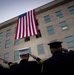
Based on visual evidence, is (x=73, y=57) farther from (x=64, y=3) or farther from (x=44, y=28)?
(x=64, y=3)

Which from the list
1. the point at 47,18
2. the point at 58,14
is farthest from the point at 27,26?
the point at 58,14

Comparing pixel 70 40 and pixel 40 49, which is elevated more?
pixel 70 40

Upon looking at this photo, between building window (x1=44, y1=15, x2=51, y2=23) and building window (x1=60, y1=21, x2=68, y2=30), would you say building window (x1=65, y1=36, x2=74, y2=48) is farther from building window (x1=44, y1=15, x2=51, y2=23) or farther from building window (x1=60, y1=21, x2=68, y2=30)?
building window (x1=44, y1=15, x2=51, y2=23)

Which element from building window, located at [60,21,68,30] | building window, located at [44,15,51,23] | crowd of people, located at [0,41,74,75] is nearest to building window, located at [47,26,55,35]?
building window, located at [44,15,51,23]

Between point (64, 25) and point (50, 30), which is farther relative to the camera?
point (50, 30)

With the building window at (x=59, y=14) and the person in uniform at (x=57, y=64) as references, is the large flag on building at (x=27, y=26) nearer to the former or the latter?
the building window at (x=59, y=14)

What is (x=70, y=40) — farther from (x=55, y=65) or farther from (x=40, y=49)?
(x=55, y=65)

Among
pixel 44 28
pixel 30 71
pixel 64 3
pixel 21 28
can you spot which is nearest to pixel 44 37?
pixel 44 28

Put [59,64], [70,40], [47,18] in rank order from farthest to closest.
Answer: [47,18]
[70,40]
[59,64]

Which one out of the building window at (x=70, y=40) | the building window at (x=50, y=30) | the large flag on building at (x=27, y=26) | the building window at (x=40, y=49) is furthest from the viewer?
the building window at (x=50, y=30)

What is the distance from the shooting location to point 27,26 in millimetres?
10164

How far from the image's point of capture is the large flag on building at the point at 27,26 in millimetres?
9688

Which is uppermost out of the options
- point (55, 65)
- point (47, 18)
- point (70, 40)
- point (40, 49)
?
point (47, 18)

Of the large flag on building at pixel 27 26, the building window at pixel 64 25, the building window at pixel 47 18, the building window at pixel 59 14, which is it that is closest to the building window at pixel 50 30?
the building window at pixel 47 18
